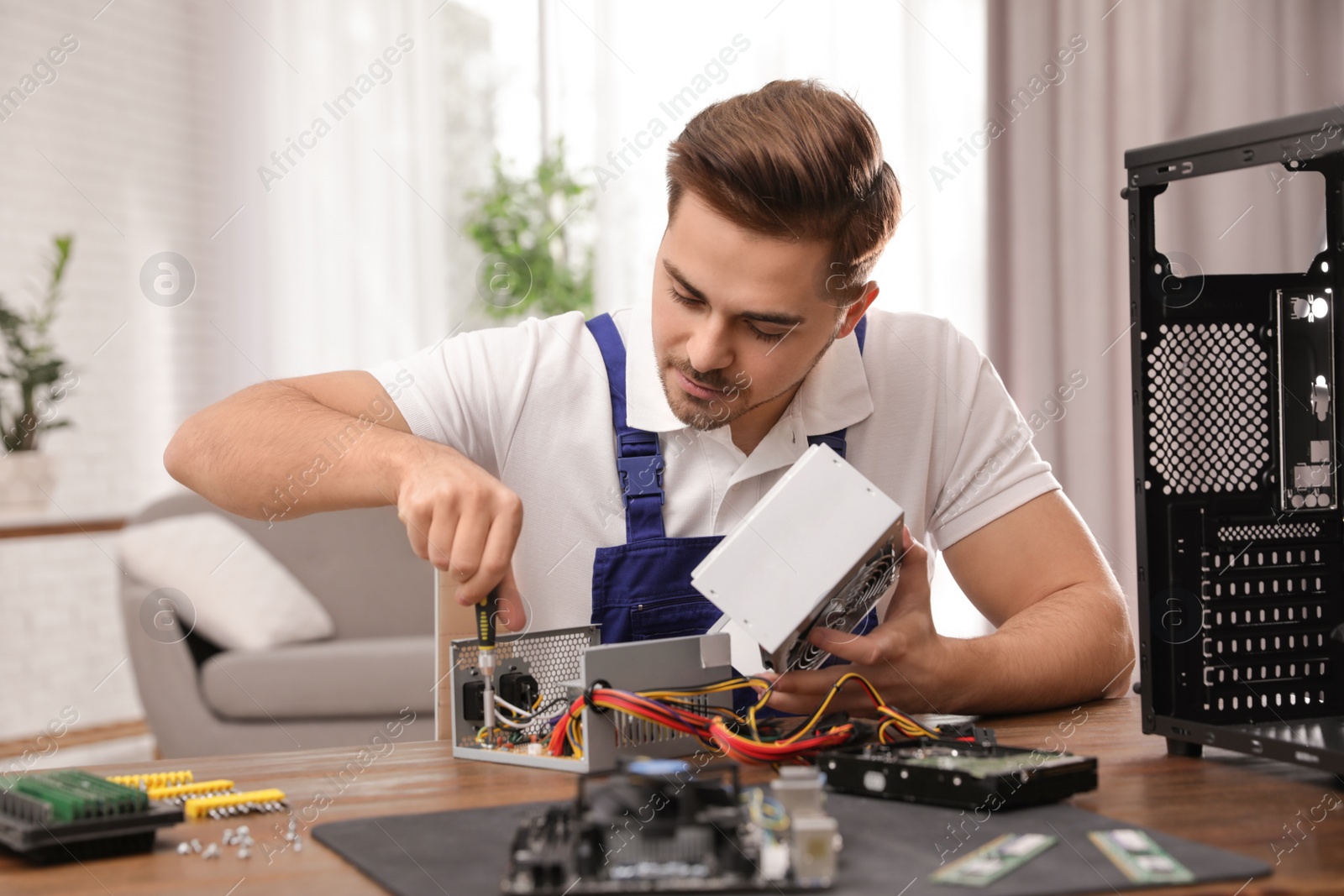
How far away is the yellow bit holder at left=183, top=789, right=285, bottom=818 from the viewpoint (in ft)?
2.58

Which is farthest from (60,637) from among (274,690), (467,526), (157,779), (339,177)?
(467,526)

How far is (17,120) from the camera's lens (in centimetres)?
363

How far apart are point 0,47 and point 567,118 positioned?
1.74 metres

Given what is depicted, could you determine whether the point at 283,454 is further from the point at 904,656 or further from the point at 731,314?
the point at 904,656

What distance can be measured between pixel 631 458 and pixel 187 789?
64 centimetres

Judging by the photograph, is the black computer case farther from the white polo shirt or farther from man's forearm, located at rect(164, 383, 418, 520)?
man's forearm, located at rect(164, 383, 418, 520)

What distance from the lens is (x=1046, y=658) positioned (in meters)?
1.14

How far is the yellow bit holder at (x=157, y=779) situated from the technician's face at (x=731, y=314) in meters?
0.63

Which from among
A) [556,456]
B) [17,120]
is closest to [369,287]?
[17,120]

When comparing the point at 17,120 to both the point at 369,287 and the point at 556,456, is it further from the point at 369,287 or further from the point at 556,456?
the point at 556,456

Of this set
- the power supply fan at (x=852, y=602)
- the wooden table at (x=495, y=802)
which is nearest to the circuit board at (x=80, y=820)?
the wooden table at (x=495, y=802)

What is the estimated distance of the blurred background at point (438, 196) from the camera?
3279 mm

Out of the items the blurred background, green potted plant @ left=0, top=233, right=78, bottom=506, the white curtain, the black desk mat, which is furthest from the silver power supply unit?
the white curtain

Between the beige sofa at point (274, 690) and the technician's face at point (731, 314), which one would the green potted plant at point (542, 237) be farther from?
the technician's face at point (731, 314)
